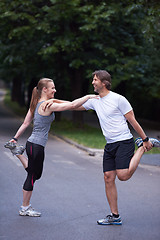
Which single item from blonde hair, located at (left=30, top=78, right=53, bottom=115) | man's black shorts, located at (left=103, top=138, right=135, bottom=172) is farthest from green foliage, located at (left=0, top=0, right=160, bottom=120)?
man's black shorts, located at (left=103, top=138, right=135, bottom=172)

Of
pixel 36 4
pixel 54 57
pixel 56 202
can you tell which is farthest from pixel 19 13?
pixel 56 202

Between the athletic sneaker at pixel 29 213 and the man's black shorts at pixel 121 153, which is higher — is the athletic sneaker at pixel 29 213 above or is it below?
below

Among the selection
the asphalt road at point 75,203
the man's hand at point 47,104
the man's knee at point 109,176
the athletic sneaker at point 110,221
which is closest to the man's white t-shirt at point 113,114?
the man's knee at point 109,176

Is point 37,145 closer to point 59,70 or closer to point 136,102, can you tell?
point 59,70

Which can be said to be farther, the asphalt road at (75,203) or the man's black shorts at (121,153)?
the man's black shorts at (121,153)

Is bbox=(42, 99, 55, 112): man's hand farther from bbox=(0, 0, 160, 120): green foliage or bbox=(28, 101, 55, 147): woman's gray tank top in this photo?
bbox=(0, 0, 160, 120): green foliage

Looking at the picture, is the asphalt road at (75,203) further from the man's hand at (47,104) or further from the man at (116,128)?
the man's hand at (47,104)

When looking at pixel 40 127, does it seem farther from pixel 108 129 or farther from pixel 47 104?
pixel 108 129

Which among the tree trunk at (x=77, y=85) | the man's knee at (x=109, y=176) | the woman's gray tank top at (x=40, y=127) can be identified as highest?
the woman's gray tank top at (x=40, y=127)

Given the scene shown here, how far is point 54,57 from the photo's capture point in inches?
796

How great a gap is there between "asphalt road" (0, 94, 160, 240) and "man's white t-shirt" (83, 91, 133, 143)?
111 centimetres

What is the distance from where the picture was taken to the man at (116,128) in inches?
211

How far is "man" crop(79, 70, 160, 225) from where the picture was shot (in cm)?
537

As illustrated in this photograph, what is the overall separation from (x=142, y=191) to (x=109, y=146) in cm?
261
